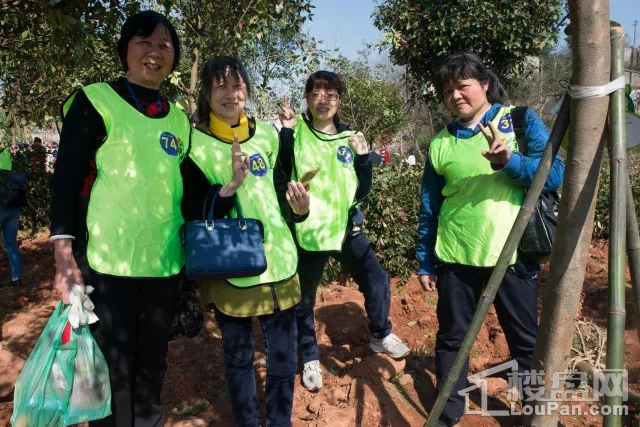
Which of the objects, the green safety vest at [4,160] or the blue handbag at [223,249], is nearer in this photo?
the blue handbag at [223,249]

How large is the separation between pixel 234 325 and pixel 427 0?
245 inches

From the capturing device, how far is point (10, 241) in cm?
618

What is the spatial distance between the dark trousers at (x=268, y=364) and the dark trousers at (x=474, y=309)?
0.76 metres

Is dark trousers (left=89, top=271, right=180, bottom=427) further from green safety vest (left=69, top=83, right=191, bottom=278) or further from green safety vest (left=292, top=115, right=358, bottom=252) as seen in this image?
green safety vest (left=292, top=115, right=358, bottom=252)

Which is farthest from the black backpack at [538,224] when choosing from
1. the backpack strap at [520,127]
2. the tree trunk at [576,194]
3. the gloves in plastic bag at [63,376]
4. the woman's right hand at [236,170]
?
the gloves in plastic bag at [63,376]

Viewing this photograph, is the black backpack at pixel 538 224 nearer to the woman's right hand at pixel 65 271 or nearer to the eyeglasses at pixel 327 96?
the eyeglasses at pixel 327 96

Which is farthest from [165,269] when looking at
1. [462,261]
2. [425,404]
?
[425,404]

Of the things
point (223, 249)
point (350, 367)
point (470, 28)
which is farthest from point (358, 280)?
point (470, 28)

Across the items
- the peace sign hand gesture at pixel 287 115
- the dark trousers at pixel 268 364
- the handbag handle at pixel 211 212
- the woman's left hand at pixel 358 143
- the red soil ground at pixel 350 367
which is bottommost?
the red soil ground at pixel 350 367

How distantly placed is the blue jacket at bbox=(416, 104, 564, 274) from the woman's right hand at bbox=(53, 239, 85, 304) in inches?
64.6

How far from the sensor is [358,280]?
3.27 m

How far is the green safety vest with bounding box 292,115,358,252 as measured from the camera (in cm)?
278

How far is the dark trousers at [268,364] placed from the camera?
2133 mm

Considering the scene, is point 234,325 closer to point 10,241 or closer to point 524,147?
point 524,147
